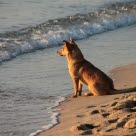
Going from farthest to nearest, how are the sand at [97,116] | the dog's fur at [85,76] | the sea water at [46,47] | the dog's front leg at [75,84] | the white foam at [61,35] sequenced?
the white foam at [61,35], the dog's front leg at [75,84], the dog's fur at [85,76], the sea water at [46,47], the sand at [97,116]

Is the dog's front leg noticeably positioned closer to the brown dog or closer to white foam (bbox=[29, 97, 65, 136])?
the brown dog

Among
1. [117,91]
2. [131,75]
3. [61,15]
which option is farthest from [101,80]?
[61,15]

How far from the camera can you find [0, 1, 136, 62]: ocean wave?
14.8 m

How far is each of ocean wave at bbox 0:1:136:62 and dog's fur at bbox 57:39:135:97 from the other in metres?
3.00

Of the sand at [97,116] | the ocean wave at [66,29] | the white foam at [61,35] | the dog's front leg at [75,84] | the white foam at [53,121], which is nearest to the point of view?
the sand at [97,116]

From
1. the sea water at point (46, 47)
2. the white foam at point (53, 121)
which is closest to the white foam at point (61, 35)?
the sea water at point (46, 47)

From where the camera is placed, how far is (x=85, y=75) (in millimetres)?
9930

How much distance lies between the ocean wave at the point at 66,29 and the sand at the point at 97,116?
4321 mm

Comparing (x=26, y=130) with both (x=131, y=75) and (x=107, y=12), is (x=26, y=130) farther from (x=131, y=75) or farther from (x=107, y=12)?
(x=107, y=12)

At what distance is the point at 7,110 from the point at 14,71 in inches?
126

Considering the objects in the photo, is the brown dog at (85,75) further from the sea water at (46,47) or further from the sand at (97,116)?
the sea water at (46,47)

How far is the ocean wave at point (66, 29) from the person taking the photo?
14.8 m

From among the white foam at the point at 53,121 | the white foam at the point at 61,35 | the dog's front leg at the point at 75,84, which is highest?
the white foam at the point at 61,35

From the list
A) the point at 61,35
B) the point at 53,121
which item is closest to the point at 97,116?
the point at 53,121
